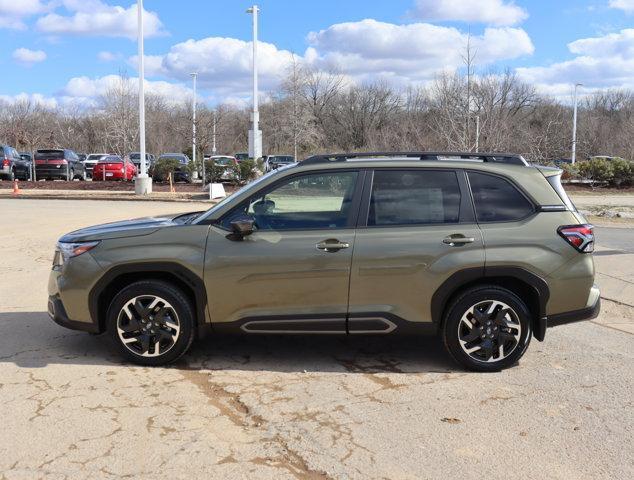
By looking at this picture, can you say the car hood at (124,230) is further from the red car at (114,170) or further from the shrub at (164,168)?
the red car at (114,170)

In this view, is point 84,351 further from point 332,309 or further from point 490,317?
point 490,317

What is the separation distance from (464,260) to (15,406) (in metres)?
3.42

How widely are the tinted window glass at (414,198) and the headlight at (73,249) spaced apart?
2.30 metres

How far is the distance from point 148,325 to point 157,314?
0.41 ft

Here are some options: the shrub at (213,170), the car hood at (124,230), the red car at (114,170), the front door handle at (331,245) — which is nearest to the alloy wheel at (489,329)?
the front door handle at (331,245)

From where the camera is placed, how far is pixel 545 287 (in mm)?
4699

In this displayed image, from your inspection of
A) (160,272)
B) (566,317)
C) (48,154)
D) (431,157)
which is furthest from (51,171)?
(566,317)

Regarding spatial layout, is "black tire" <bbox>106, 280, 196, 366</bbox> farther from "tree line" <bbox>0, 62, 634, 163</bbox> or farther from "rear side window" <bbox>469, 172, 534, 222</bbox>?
"tree line" <bbox>0, 62, 634, 163</bbox>

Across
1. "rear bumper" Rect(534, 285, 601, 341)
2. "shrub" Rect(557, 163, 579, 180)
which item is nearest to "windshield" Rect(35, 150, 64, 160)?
"shrub" Rect(557, 163, 579, 180)

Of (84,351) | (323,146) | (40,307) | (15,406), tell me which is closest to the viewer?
(15,406)

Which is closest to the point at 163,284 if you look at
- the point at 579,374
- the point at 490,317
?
the point at 490,317

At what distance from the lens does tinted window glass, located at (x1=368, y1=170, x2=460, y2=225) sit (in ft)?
15.7

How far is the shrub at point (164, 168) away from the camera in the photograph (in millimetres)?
28359

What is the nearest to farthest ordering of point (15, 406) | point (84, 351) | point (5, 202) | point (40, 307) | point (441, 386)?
1. point (15, 406)
2. point (441, 386)
3. point (84, 351)
4. point (40, 307)
5. point (5, 202)
